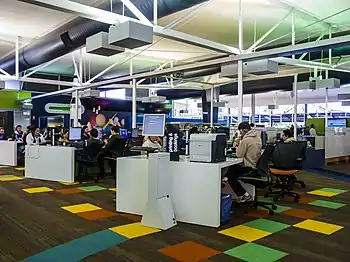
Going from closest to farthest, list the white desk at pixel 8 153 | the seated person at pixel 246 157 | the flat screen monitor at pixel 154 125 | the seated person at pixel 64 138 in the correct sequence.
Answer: the flat screen monitor at pixel 154 125, the seated person at pixel 246 157, the seated person at pixel 64 138, the white desk at pixel 8 153

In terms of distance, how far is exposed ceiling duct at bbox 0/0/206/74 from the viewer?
4918mm

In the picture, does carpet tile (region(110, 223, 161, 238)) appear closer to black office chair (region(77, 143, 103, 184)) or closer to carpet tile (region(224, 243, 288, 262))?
carpet tile (region(224, 243, 288, 262))

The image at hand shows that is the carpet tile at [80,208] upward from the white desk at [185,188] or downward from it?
downward

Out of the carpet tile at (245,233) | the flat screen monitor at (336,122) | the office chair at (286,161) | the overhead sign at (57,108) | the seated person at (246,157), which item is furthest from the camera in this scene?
the flat screen monitor at (336,122)

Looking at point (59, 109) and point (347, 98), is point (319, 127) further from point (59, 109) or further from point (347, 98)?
point (59, 109)

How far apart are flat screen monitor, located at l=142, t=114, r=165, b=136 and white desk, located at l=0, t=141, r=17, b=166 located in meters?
6.94

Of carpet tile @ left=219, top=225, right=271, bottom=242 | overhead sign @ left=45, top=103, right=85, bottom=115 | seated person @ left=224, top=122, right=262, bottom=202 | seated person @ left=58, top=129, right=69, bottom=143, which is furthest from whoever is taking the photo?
overhead sign @ left=45, top=103, right=85, bottom=115

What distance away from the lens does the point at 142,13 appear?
5.09 m

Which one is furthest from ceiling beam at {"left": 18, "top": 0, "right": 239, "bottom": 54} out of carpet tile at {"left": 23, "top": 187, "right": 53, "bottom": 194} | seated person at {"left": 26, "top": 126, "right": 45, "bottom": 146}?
seated person at {"left": 26, "top": 126, "right": 45, "bottom": 146}

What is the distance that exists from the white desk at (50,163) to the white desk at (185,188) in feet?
9.45

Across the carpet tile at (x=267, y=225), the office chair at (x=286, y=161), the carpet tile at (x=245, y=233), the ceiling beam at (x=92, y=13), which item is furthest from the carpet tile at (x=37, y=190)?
the office chair at (x=286, y=161)

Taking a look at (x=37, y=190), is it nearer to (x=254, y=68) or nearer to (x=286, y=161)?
(x=286, y=161)

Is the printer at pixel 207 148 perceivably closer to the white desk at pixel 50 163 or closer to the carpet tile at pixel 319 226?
the carpet tile at pixel 319 226

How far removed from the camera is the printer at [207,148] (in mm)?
4145
